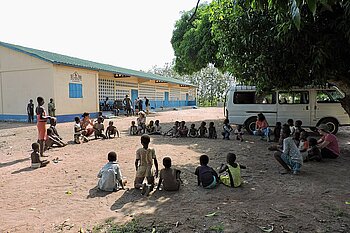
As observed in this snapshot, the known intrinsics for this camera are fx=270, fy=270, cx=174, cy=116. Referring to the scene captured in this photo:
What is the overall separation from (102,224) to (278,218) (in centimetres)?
227

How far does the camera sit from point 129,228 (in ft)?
10.7

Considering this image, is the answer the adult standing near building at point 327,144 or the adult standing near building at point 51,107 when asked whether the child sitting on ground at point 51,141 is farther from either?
the adult standing near building at point 327,144

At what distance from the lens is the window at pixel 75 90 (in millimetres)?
17427

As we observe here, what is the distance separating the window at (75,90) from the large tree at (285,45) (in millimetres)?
12559

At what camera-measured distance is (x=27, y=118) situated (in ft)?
57.3

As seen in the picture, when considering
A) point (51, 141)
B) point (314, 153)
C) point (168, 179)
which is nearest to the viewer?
point (168, 179)

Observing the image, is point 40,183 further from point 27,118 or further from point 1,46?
point 1,46

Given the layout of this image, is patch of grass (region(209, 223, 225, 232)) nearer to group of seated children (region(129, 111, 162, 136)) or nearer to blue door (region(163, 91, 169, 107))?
group of seated children (region(129, 111, 162, 136))

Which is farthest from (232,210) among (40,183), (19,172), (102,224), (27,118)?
(27,118)

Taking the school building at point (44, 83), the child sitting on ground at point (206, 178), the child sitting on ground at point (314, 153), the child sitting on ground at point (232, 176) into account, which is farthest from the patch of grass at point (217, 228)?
the school building at point (44, 83)

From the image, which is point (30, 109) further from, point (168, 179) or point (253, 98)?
point (168, 179)

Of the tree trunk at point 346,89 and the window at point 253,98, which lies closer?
the tree trunk at point 346,89

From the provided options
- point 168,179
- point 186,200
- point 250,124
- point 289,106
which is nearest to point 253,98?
point 250,124

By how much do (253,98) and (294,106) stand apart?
1.62m
